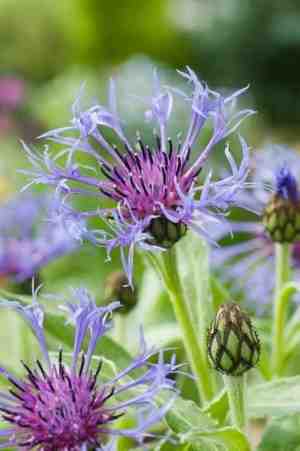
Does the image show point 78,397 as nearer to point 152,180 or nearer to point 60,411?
point 60,411

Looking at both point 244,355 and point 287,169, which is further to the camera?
point 287,169

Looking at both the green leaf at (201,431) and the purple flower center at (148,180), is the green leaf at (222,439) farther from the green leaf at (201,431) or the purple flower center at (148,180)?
the purple flower center at (148,180)

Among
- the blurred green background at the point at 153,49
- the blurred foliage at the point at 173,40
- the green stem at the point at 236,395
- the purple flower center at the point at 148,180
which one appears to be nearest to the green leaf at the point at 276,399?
the green stem at the point at 236,395

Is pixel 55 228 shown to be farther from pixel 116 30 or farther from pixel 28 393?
pixel 116 30

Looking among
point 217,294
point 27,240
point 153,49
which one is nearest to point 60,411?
point 217,294

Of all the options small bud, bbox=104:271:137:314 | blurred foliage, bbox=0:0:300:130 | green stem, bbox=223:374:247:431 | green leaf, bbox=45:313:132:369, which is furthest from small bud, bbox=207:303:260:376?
blurred foliage, bbox=0:0:300:130

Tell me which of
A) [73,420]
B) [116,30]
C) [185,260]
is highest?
[116,30]

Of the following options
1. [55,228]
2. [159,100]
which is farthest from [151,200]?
[55,228]
